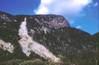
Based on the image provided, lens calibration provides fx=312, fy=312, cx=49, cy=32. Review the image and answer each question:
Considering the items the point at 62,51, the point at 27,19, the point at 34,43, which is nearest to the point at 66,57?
the point at 62,51

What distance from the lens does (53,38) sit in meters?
25.7

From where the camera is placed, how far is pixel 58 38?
25.9 meters

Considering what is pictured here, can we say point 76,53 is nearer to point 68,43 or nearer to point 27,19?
point 68,43

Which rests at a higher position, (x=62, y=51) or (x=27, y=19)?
(x=27, y=19)

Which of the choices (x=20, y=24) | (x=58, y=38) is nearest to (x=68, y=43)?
(x=58, y=38)

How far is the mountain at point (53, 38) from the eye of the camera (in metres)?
24.6

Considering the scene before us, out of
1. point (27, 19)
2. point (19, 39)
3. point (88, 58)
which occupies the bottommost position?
point (88, 58)

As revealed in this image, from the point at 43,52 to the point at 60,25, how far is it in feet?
9.86

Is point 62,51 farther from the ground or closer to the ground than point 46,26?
closer to the ground

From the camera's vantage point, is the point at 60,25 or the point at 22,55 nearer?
the point at 22,55

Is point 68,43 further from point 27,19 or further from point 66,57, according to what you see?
point 27,19

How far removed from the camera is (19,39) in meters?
25.6

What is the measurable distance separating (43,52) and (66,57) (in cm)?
192

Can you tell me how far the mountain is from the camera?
2464cm
